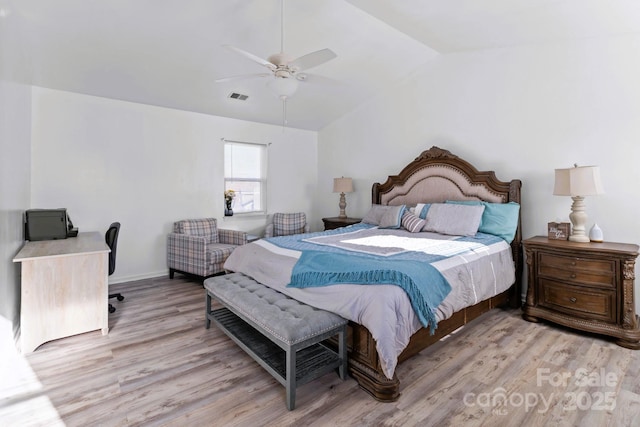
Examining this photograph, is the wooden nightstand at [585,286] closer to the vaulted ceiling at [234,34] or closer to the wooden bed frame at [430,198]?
the wooden bed frame at [430,198]

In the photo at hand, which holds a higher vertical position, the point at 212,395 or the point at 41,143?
the point at 41,143

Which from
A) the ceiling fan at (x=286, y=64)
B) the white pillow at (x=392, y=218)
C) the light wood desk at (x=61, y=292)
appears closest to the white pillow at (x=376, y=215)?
the white pillow at (x=392, y=218)

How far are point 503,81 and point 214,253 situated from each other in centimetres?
415

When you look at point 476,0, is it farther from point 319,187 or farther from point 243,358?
point 319,187

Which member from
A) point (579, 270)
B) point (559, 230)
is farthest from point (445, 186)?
point (579, 270)

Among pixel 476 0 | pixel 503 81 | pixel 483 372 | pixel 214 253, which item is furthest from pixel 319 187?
pixel 483 372

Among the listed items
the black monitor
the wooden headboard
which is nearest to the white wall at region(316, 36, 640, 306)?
the wooden headboard

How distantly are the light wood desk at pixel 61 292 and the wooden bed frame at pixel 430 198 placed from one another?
87.6 inches

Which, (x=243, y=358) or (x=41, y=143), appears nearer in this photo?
(x=243, y=358)

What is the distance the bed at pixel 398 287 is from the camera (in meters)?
1.97

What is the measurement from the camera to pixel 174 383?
2145 mm

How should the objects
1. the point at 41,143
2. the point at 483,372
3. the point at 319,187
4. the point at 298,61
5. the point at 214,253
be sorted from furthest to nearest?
the point at 319,187, the point at 214,253, the point at 41,143, the point at 298,61, the point at 483,372

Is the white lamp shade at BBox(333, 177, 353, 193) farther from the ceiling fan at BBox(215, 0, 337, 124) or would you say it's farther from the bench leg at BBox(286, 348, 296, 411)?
the bench leg at BBox(286, 348, 296, 411)

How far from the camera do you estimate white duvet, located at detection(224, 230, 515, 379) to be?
76.0 inches
